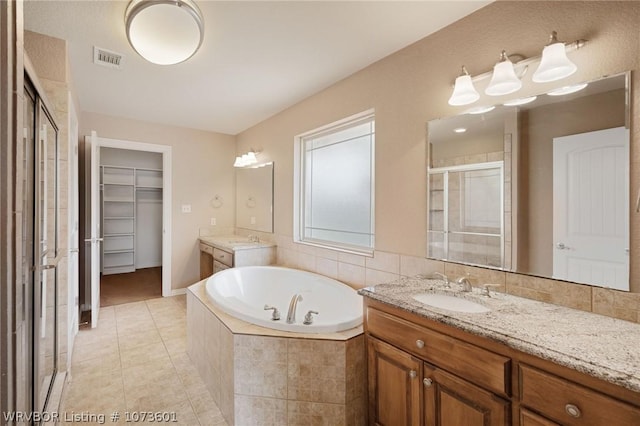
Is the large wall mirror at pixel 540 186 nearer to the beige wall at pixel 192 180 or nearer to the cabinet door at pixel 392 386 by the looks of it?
the cabinet door at pixel 392 386

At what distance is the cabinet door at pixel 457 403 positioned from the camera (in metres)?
1.10

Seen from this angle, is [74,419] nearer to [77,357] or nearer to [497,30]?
[77,357]

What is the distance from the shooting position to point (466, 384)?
46.9 inches

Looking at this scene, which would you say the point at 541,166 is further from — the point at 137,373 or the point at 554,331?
the point at 137,373

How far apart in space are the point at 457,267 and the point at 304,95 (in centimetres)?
221

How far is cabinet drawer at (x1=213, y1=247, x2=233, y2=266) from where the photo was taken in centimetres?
346

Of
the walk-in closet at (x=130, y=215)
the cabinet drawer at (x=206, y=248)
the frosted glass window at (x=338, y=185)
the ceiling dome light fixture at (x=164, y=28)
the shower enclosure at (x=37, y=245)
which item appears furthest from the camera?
the walk-in closet at (x=130, y=215)

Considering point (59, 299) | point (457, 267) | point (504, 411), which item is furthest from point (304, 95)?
point (504, 411)

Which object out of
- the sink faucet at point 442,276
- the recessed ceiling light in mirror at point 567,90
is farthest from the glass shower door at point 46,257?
the recessed ceiling light in mirror at point 567,90

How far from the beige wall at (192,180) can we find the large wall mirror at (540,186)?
3487 mm

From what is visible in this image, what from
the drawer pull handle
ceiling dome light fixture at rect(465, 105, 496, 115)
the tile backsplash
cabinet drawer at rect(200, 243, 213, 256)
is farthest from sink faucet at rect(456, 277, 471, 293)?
cabinet drawer at rect(200, 243, 213, 256)

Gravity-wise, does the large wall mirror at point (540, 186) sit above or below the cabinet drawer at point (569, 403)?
above

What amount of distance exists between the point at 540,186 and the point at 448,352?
963mm

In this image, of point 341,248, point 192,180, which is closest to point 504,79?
point 341,248
